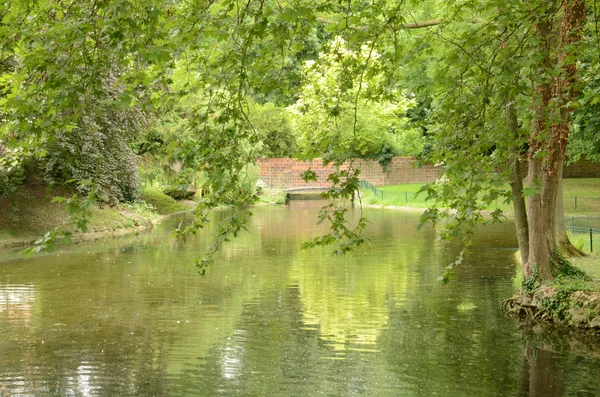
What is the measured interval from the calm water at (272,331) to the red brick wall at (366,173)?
3640cm

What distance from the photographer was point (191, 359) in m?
11.8

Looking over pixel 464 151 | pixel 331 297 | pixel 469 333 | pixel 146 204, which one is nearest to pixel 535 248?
pixel 469 333

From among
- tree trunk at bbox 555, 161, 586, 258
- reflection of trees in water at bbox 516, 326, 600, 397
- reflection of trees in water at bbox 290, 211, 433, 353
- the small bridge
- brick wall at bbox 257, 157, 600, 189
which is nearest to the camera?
reflection of trees in water at bbox 516, 326, 600, 397

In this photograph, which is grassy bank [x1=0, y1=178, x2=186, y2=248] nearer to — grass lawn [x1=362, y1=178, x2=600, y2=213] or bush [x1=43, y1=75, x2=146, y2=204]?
bush [x1=43, y1=75, x2=146, y2=204]

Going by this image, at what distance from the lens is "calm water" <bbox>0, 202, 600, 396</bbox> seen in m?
10.5

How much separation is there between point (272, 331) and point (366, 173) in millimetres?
48765

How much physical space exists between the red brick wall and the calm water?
119 ft

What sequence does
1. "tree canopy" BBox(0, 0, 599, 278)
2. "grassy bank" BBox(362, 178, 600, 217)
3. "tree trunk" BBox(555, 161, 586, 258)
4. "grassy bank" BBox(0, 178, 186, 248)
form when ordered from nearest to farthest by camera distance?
"tree canopy" BBox(0, 0, 599, 278) → "tree trunk" BBox(555, 161, 586, 258) → "grassy bank" BBox(0, 178, 186, 248) → "grassy bank" BBox(362, 178, 600, 217)

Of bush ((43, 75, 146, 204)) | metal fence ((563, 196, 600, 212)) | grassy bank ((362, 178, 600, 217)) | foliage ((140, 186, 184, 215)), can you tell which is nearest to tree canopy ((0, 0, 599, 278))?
bush ((43, 75, 146, 204))

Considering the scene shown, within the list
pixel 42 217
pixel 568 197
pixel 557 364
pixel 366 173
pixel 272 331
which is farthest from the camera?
pixel 366 173

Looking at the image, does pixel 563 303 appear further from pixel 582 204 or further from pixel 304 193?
pixel 304 193

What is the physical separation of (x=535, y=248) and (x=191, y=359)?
21.4 feet

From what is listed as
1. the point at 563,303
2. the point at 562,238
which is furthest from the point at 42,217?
the point at 563,303

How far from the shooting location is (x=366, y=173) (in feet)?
204
